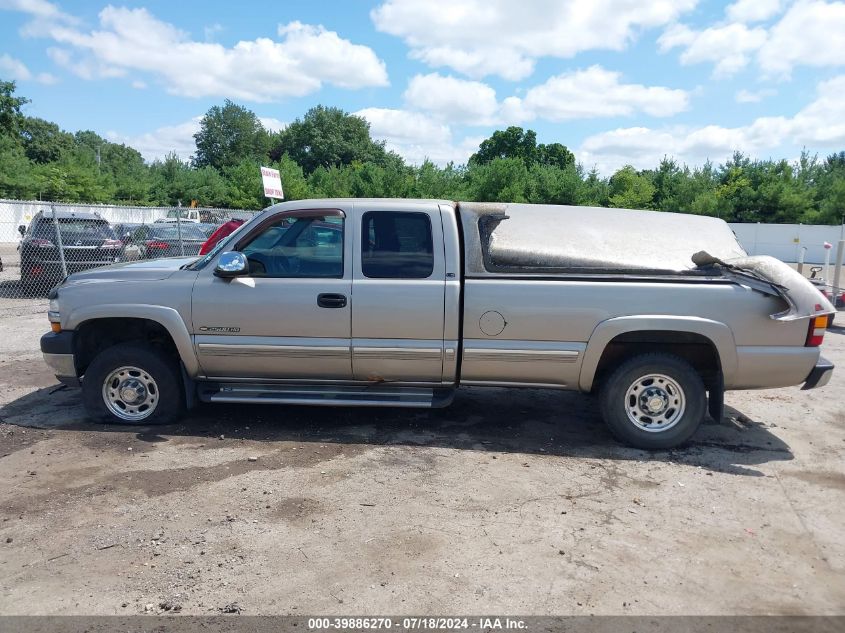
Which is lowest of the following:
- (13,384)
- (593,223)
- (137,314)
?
(13,384)

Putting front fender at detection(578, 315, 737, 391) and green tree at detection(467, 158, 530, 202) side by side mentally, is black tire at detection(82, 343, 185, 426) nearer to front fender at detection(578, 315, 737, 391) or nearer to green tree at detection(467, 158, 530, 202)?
front fender at detection(578, 315, 737, 391)

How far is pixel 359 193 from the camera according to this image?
3759 centimetres

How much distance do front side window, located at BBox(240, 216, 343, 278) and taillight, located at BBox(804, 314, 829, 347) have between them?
3.78 metres

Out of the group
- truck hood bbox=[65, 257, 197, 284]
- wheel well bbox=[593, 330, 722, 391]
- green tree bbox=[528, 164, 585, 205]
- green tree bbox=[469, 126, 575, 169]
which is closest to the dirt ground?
wheel well bbox=[593, 330, 722, 391]

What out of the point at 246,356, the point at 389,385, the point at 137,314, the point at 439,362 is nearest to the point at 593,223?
the point at 439,362

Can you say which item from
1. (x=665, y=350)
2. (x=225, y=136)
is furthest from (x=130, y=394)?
(x=225, y=136)

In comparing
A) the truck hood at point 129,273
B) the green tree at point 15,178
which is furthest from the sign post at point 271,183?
the green tree at point 15,178

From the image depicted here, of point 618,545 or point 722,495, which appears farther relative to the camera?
point 722,495

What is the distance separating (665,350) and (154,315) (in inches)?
168

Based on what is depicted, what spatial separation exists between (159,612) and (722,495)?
3.67m

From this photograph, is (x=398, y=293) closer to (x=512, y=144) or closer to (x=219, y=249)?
(x=219, y=249)

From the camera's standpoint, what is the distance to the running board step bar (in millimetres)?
5539

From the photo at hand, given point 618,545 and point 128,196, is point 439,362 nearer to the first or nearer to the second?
point 618,545

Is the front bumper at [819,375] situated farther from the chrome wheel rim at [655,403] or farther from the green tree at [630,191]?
the green tree at [630,191]
